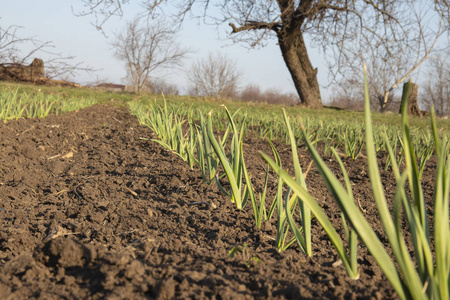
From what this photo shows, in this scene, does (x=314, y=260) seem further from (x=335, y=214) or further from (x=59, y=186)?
(x=59, y=186)

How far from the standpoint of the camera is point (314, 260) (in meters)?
1.13

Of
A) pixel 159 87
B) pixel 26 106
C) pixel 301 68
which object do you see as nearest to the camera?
pixel 26 106

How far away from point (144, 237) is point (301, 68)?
12470 mm

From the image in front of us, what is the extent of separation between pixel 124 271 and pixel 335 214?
117 cm

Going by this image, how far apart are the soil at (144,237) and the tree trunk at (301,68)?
10.3 metres

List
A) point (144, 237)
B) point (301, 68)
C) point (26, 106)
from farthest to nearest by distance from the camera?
1. point (301, 68)
2. point (26, 106)
3. point (144, 237)

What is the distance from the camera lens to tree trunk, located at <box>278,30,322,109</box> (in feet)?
Answer: 41.5

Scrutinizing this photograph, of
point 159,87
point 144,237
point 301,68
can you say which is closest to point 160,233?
point 144,237

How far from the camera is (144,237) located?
1.26 metres

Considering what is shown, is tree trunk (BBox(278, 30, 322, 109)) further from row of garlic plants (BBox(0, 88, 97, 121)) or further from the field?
the field

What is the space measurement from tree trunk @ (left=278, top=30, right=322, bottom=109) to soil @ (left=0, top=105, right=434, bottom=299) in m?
10.3

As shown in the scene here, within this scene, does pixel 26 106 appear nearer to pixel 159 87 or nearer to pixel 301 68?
pixel 301 68

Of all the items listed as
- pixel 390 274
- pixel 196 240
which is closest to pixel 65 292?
pixel 196 240

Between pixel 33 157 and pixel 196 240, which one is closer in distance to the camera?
pixel 196 240
